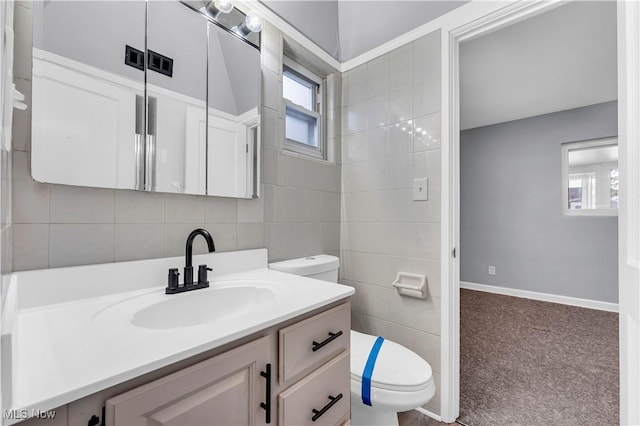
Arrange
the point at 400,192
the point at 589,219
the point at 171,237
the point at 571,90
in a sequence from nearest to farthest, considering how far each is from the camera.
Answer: the point at 171,237 → the point at 400,192 → the point at 571,90 → the point at 589,219

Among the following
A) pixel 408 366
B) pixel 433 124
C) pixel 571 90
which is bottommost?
pixel 408 366

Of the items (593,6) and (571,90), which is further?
(571,90)

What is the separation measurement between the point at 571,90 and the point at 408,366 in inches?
126

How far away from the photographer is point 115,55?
0.95 meters

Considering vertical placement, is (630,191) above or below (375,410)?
above

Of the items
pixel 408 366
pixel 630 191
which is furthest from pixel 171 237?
pixel 630 191

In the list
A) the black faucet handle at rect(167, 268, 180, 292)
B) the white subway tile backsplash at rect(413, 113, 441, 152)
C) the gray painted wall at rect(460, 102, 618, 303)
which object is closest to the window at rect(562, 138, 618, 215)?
the gray painted wall at rect(460, 102, 618, 303)

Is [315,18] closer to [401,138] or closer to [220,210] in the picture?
[401,138]

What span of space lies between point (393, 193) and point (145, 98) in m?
1.27

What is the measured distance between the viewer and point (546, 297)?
3391mm

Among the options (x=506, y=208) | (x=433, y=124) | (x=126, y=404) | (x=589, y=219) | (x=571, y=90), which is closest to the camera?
(x=126, y=404)

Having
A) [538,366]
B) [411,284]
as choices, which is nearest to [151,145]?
[411,284]

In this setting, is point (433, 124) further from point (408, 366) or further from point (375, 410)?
point (375, 410)

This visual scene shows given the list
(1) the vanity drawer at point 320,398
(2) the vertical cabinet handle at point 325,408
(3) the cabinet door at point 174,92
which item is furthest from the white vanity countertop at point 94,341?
(3) the cabinet door at point 174,92
